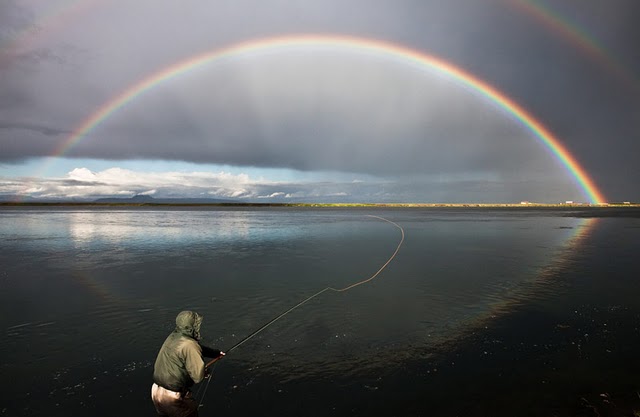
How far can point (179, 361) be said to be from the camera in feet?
20.0

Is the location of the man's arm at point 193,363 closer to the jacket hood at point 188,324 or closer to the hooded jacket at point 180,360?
the hooded jacket at point 180,360

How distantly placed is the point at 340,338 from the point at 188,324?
260 inches

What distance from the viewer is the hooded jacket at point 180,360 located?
6.06 metres

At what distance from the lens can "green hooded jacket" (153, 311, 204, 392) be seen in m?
6.06

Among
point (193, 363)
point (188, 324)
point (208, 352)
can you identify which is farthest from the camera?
point (208, 352)

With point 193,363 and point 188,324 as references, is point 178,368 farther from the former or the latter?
point 188,324

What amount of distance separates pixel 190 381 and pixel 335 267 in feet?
62.0

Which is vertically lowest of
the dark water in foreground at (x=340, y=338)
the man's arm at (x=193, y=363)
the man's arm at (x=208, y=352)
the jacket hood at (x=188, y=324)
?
the dark water in foreground at (x=340, y=338)

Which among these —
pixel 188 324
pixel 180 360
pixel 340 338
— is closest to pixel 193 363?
pixel 180 360

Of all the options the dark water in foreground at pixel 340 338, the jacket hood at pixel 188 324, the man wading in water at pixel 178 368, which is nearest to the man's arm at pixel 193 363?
the man wading in water at pixel 178 368

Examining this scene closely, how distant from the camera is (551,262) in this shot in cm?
2691

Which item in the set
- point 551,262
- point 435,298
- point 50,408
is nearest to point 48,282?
point 50,408

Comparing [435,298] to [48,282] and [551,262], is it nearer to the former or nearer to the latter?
[551,262]

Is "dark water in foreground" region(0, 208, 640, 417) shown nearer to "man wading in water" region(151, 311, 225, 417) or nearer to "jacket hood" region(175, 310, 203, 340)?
"man wading in water" region(151, 311, 225, 417)
